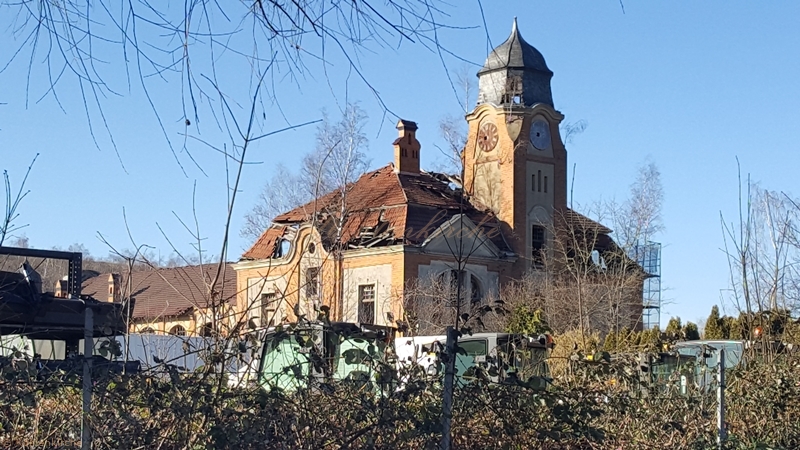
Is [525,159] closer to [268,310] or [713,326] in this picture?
[713,326]

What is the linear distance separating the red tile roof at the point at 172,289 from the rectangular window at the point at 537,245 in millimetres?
12585

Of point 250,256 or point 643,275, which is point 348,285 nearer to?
point 250,256

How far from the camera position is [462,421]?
6375mm

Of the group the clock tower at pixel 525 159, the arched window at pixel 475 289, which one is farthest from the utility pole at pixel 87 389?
the clock tower at pixel 525 159

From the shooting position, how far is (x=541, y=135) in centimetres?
4506

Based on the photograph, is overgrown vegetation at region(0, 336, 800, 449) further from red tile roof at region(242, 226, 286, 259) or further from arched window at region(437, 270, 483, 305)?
red tile roof at region(242, 226, 286, 259)

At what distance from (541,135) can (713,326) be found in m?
17.6

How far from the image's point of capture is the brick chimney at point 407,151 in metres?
45.8

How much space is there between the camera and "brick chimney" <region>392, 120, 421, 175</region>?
45812mm

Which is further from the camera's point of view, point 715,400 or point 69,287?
point 69,287

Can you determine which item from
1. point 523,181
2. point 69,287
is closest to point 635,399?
point 69,287

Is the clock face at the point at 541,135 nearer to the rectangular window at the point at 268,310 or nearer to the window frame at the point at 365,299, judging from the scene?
the window frame at the point at 365,299

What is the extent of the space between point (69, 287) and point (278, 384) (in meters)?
8.23

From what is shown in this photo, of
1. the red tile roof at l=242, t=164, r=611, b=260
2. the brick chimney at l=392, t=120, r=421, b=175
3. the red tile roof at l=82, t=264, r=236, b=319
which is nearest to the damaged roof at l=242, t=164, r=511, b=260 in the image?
the red tile roof at l=242, t=164, r=611, b=260
